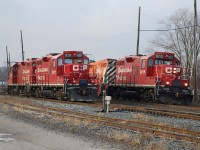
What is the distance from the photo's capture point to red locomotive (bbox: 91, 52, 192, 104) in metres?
23.2

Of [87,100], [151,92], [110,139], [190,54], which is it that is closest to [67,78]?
[87,100]

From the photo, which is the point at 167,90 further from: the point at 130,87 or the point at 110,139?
the point at 110,139

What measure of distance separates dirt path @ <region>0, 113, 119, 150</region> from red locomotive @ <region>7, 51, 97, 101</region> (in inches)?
449

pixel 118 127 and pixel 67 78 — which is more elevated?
pixel 67 78

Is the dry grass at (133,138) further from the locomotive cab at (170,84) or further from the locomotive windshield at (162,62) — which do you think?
the locomotive windshield at (162,62)

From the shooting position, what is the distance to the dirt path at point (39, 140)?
28.7 ft

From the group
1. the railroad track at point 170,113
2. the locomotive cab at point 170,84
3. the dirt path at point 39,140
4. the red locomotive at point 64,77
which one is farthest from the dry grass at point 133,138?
the locomotive cab at point 170,84

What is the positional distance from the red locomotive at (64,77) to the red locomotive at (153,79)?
1.48m

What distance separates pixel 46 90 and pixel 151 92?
827 cm

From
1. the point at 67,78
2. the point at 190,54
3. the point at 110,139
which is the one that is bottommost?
the point at 110,139

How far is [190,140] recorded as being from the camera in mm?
9641

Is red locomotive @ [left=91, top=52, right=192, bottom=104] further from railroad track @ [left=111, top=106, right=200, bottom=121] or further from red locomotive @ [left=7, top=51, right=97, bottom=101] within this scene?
railroad track @ [left=111, top=106, right=200, bottom=121]

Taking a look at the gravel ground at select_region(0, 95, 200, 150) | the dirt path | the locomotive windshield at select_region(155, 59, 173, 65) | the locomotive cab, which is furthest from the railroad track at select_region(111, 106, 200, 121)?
the dirt path

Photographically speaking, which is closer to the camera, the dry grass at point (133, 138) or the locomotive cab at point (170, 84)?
the dry grass at point (133, 138)
